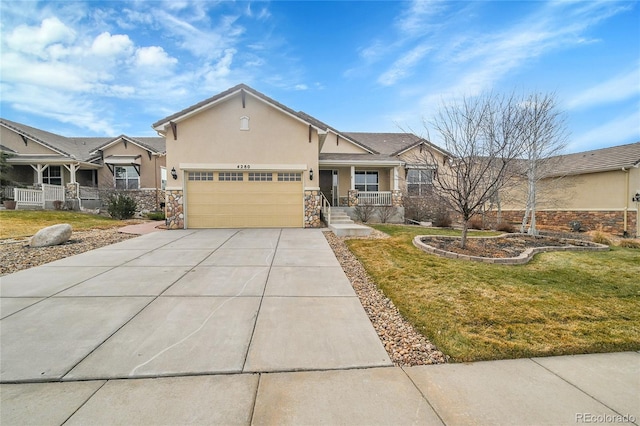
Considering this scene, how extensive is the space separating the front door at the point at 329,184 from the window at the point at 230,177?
6.64 m

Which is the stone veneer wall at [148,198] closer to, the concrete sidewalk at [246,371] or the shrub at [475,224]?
the concrete sidewalk at [246,371]

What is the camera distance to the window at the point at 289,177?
13464 mm

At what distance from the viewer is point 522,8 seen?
32.6 ft

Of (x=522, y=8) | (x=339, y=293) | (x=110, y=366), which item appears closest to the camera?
(x=110, y=366)

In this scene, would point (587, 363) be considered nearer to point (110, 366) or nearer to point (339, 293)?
point (339, 293)

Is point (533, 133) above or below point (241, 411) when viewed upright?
above

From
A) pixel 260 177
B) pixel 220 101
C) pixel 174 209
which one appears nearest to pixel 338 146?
pixel 260 177

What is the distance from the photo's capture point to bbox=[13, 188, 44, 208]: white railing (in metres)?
17.3

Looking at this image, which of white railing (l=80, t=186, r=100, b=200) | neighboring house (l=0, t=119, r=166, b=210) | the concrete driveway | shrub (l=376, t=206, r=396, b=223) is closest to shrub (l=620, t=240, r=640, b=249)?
shrub (l=376, t=206, r=396, b=223)

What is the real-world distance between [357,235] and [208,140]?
801 centimetres

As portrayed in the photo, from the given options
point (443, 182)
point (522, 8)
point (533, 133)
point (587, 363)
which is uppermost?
point (522, 8)

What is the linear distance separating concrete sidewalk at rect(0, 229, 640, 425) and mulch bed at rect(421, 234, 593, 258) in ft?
15.1

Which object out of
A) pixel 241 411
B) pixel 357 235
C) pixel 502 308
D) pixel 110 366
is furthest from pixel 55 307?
pixel 357 235

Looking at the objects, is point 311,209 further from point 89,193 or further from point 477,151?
point 89,193
